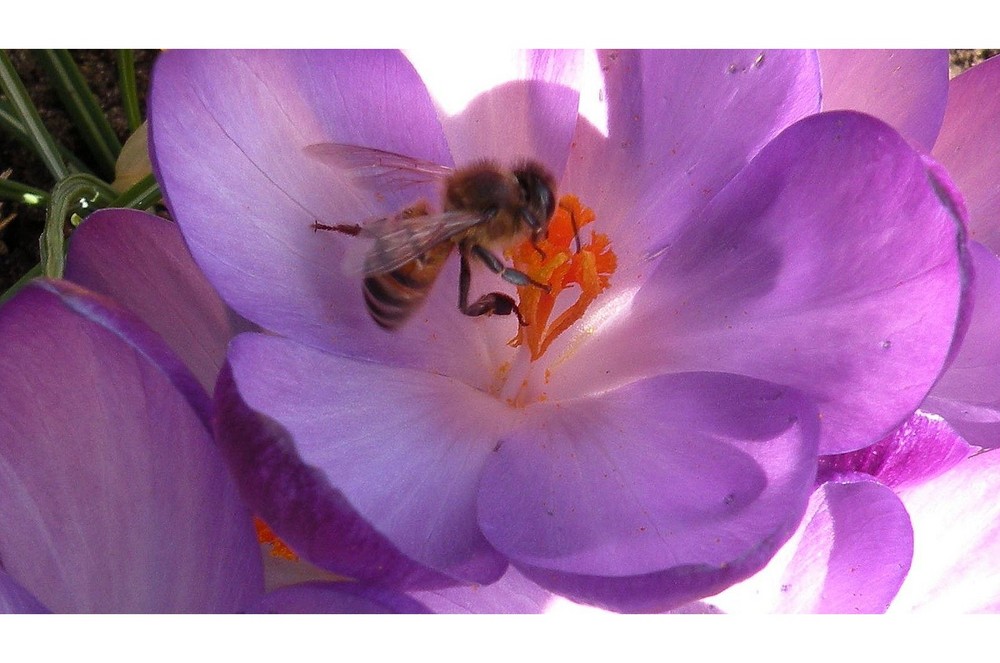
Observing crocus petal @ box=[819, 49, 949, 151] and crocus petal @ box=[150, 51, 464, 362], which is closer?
crocus petal @ box=[150, 51, 464, 362]

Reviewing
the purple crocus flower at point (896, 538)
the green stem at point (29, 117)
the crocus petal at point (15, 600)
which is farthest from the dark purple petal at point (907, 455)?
the green stem at point (29, 117)

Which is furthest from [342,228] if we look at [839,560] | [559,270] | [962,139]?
[962,139]

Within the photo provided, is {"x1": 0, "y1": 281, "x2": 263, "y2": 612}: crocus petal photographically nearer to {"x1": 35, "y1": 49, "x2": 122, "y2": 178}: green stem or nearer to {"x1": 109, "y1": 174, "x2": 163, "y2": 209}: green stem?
{"x1": 109, "y1": 174, "x2": 163, "y2": 209}: green stem

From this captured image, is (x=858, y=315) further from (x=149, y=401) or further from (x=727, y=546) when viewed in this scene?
(x=149, y=401)

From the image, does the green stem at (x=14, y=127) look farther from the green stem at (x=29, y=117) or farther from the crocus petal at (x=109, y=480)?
the crocus petal at (x=109, y=480)

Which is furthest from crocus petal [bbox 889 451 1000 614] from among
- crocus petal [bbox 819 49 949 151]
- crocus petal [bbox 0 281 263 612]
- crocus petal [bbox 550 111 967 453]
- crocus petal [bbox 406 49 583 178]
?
crocus petal [bbox 0 281 263 612]

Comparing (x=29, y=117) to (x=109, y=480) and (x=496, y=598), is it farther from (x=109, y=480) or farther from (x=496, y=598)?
(x=496, y=598)
